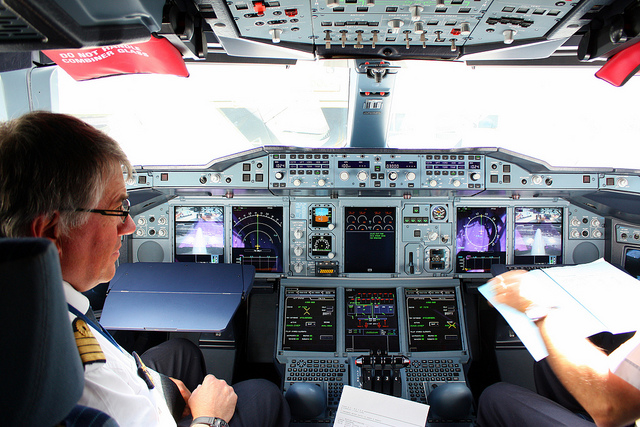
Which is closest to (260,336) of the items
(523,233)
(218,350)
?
(218,350)

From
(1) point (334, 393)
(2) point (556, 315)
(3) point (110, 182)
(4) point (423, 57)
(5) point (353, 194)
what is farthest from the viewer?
(5) point (353, 194)

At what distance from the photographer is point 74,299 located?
1009mm

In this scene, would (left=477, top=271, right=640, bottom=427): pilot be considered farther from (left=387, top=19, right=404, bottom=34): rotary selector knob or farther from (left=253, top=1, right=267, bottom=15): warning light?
(left=253, top=1, right=267, bottom=15): warning light

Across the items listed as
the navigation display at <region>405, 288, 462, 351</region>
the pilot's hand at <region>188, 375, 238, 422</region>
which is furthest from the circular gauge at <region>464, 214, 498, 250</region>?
the pilot's hand at <region>188, 375, 238, 422</region>

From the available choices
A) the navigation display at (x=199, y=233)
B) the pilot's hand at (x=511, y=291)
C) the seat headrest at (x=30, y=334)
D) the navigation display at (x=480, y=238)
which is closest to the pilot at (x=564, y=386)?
the pilot's hand at (x=511, y=291)

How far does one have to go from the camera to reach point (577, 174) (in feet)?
9.18

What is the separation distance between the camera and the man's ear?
0.80 meters

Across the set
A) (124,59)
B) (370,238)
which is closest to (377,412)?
(370,238)

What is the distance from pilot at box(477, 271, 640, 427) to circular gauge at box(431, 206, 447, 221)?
51.1 inches

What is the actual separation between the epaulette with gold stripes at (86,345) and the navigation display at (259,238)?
2175 mm

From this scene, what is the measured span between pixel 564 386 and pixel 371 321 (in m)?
1.41

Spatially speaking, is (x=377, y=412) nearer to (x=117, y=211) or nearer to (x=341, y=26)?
(x=117, y=211)

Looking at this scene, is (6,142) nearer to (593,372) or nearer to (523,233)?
(593,372)

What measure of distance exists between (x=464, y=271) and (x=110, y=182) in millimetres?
2807
